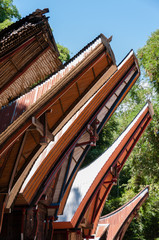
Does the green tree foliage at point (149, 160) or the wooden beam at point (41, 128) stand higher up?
the green tree foliage at point (149, 160)

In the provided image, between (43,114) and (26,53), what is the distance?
4.89 feet

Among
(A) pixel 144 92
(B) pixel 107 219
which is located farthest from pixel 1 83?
(A) pixel 144 92

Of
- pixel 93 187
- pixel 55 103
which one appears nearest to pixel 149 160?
pixel 93 187

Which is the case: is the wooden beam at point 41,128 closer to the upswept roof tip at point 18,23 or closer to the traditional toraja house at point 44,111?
the traditional toraja house at point 44,111

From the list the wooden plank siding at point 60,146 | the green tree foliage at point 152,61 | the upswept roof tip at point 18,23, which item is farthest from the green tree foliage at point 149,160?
the upswept roof tip at point 18,23

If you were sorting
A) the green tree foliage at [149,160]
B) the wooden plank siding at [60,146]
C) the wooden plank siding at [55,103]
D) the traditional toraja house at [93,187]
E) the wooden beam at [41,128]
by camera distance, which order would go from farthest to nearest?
the green tree foliage at [149,160] → the traditional toraja house at [93,187] → the wooden plank siding at [60,146] → the wooden plank siding at [55,103] → the wooden beam at [41,128]

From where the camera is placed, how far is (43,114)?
247 inches

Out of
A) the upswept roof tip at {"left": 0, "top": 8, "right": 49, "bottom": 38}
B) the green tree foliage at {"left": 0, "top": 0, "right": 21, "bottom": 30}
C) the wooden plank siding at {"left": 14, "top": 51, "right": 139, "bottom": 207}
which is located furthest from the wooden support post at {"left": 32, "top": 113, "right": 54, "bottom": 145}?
the green tree foliage at {"left": 0, "top": 0, "right": 21, "bottom": 30}

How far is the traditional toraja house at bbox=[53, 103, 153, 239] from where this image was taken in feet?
41.5

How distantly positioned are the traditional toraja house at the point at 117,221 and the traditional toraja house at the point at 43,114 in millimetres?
5714

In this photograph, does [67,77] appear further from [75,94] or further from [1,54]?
[1,54]

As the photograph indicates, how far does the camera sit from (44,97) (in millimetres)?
5977

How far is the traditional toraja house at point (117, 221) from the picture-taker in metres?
17.1

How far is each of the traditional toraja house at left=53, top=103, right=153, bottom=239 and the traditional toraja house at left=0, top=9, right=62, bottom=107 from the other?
775cm
